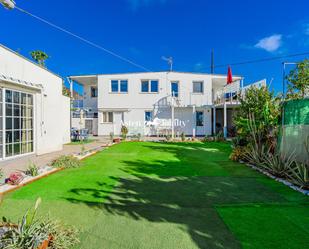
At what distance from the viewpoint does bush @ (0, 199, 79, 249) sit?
252 cm

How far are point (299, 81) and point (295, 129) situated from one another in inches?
365

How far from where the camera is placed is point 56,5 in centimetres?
1526

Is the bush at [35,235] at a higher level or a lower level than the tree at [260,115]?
lower

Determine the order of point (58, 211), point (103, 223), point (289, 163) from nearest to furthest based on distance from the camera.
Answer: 1. point (103, 223)
2. point (58, 211)
3. point (289, 163)

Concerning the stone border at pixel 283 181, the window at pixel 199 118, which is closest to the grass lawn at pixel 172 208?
the stone border at pixel 283 181

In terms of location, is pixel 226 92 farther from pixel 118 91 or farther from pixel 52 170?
pixel 52 170

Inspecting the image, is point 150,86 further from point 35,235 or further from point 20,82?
point 35,235

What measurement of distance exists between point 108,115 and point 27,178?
57.4ft

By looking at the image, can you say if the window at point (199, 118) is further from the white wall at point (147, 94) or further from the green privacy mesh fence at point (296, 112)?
the green privacy mesh fence at point (296, 112)

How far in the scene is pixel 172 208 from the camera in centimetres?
413

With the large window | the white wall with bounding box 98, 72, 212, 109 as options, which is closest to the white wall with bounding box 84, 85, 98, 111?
the white wall with bounding box 98, 72, 212, 109

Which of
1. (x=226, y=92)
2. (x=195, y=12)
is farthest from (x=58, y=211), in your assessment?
(x=195, y=12)

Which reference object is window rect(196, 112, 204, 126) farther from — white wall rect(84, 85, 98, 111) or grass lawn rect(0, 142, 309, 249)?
grass lawn rect(0, 142, 309, 249)

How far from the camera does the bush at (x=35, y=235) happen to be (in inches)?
99.3
